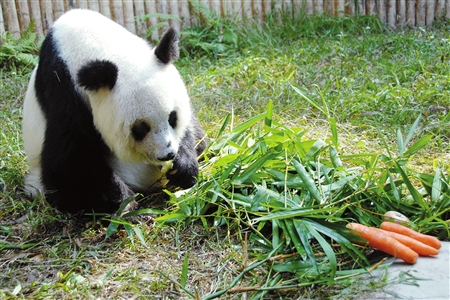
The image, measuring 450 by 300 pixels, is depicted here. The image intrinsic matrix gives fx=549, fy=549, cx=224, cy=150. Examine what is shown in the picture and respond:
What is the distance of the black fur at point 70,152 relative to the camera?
3264 millimetres

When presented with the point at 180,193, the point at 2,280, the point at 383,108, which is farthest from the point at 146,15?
the point at 2,280

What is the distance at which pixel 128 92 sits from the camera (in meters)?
3.10

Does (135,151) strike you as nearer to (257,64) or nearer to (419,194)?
(419,194)

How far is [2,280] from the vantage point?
2.88 meters

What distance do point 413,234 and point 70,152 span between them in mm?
1991

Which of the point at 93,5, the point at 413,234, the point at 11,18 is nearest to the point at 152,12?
the point at 93,5

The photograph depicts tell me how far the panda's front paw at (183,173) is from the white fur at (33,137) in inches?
34.0

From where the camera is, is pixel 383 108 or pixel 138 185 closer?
pixel 138 185

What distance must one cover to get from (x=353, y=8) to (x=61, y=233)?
5344 millimetres

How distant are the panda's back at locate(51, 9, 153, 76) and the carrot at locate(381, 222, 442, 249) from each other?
1.65 meters

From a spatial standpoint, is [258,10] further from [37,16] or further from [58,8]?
[37,16]

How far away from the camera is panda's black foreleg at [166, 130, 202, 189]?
11.6ft

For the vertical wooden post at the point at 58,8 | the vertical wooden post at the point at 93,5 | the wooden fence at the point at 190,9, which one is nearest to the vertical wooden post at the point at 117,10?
Answer: the wooden fence at the point at 190,9

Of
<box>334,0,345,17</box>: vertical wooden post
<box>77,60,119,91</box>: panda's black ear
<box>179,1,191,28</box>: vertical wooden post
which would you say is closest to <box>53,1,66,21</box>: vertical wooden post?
<box>179,1,191,28</box>: vertical wooden post
